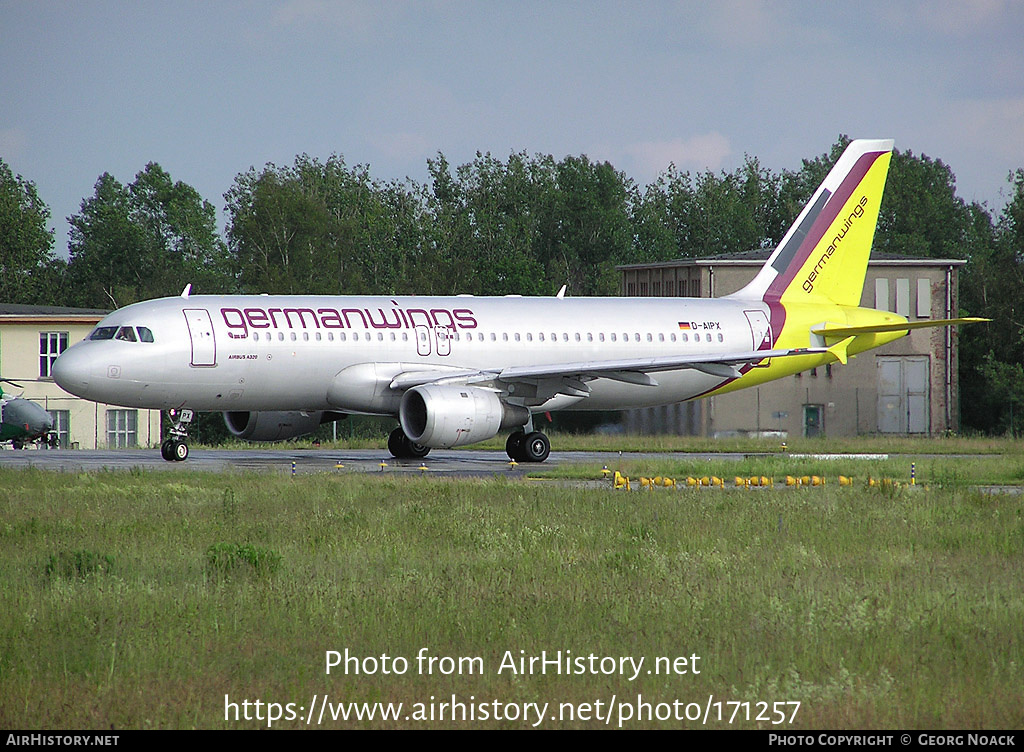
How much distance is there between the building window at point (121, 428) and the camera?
58094 mm

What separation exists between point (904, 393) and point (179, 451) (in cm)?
3779

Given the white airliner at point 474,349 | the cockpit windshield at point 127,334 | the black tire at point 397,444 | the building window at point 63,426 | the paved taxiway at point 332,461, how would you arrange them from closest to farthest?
the paved taxiway at point 332,461, the cockpit windshield at point 127,334, the white airliner at point 474,349, the black tire at point 397,444, the building window at point 63,426

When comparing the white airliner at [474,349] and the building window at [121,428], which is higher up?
the white airliner at [474,349]

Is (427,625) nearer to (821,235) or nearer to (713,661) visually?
(713,661)

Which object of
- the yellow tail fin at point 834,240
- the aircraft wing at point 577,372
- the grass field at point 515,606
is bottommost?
the grass field at point 515,606

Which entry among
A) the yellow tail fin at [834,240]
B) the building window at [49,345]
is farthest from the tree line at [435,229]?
the yellow tail fin at [834,240]

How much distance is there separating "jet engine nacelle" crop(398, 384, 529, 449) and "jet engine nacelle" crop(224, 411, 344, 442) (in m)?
3.82

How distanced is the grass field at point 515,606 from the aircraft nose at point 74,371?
8.77m

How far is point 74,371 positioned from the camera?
2883cm

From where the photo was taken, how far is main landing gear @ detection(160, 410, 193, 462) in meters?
31.0

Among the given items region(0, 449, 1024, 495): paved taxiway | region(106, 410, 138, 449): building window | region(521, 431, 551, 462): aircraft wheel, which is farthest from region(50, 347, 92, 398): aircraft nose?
region(106, 410, 138, 449): building window

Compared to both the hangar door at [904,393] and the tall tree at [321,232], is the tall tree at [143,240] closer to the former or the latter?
the tall tree at [321,232]

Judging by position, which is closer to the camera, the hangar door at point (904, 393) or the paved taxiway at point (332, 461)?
the paved taxiway at point (332, 461)

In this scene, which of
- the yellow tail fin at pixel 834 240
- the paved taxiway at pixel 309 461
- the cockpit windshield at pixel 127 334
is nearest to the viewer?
the paved taxiway at pixel 309 461
